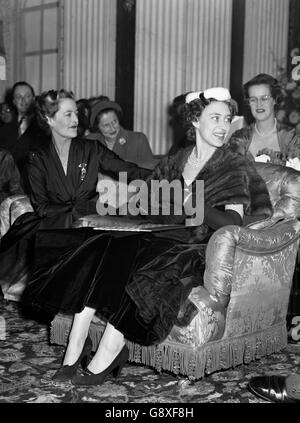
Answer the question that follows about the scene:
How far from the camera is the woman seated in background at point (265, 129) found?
3988 millimetres

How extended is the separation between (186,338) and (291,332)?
112 centimetres

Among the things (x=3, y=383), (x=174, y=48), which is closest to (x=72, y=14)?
(x=174, y=48)

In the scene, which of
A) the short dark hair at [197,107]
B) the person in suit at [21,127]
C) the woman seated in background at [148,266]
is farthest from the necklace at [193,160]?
the person in suit at [21,127]

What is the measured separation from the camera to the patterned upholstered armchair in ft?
9.05

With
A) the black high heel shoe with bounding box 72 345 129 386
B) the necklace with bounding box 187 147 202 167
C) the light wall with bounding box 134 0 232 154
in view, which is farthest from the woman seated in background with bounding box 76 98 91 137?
the black high heel shoe with bounding box 72 345 129 386

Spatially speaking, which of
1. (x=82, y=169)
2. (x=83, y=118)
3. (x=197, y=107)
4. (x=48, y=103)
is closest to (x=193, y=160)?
(x=197, y=107)

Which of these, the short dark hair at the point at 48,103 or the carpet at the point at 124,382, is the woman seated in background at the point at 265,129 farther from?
the carpet at the point at 124,382

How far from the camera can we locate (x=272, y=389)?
263 centimetres

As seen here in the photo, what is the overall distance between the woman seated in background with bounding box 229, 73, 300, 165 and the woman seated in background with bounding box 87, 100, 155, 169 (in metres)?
1.19

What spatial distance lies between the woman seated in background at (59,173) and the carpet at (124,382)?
0.64m

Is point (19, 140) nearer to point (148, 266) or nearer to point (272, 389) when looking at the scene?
point (148, 266)

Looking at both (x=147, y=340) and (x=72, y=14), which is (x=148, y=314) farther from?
(x=72, y=14)

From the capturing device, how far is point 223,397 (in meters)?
2.71

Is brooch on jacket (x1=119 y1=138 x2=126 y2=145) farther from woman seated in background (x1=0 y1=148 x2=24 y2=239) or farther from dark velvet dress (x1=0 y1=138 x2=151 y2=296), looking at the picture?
dark velvet dress (x1=0 y1=138 x2=151 y2=296)
